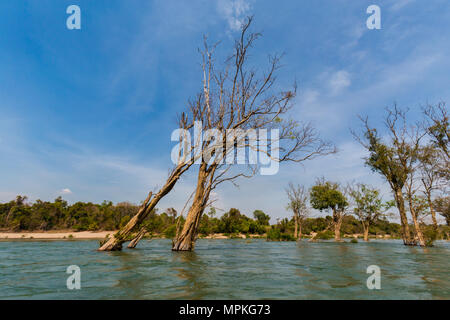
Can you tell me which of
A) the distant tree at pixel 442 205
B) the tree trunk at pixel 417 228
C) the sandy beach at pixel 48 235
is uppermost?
the distant tree at pixel 442 205

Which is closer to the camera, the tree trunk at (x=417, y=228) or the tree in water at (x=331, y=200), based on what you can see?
the tree trunk at (x=417, y=228)

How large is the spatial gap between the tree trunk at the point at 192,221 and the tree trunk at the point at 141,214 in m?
1.59

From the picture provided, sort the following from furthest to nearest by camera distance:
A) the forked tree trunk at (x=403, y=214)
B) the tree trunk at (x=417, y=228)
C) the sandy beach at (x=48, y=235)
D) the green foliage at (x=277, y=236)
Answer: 1. the green foliage at (x=277, y=236)
2. the sandy beach at (x=48, y=235)
3. the forked tree trunk at (x=403, y=214)
4. the tree trunk at (x=417, y=228)

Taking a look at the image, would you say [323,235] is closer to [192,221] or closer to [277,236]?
[277,236]

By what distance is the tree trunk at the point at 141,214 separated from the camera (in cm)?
1264

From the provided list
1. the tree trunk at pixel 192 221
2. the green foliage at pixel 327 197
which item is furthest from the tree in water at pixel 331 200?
the tree trunk at pixel 192 221

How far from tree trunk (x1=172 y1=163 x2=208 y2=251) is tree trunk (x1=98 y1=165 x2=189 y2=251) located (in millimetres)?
1588

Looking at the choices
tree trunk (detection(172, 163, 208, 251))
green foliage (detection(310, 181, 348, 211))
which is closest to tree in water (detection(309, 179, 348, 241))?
green foliage (detection(310, 181, 348, 211))

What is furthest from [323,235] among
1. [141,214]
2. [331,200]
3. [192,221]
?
[141,214]

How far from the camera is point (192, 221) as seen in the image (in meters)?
13.3

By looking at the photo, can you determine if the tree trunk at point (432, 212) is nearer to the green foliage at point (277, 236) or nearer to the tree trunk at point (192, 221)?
the green foliage at point (277, 236)

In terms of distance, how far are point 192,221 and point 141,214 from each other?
2877 mm
